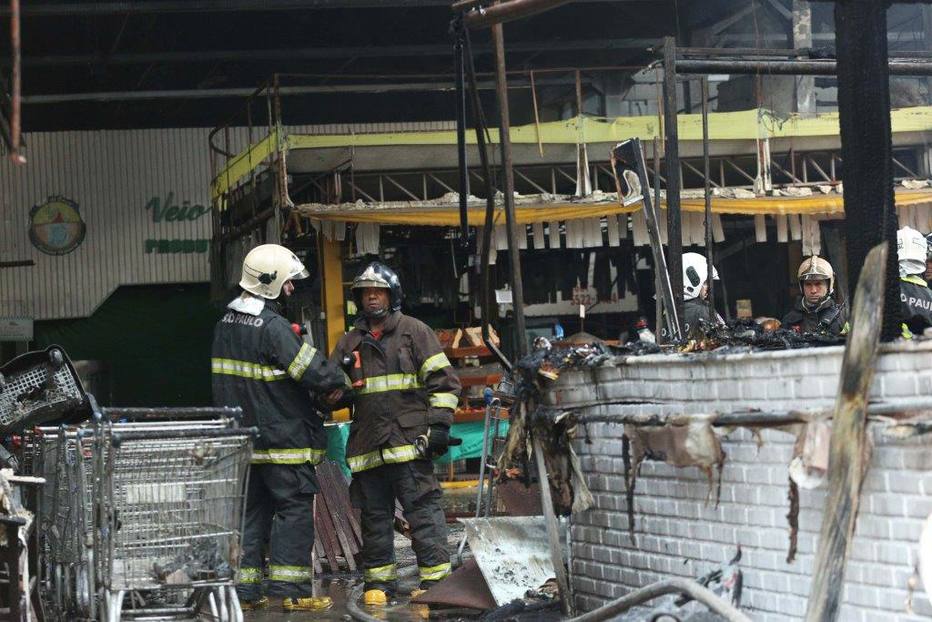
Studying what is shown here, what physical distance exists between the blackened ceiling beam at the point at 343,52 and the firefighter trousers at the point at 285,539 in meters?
14.7

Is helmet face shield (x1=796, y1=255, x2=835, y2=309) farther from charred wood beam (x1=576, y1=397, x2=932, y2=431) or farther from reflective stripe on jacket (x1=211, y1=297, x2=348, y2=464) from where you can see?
→ charred wood beam (x1=576, y1=397, x2=932, y2=431)

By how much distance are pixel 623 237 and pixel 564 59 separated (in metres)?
9.12

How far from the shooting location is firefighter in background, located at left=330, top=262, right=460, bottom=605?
8547mm

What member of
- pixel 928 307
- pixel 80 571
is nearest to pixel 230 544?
pixel 80 571

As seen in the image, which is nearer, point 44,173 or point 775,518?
point 775,518

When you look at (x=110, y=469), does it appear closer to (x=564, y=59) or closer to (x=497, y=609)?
(x=497, y=609)

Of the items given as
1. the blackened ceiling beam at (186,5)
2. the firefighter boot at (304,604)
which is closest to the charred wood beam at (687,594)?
the firefighter boot at (304,604)

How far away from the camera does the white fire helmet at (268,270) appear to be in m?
8.61

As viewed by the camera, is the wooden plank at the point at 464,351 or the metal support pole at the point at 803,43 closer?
the wooden plank at the point at 464,351

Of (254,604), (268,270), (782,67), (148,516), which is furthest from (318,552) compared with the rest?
(782,67)

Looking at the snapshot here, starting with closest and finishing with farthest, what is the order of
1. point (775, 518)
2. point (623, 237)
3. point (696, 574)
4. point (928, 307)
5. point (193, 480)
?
point (775, 518)
point (696, 574)
point (193, 480)
point (928, 307)
point (623, 237)

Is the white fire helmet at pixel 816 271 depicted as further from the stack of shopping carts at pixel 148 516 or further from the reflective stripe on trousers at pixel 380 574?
the stack of shopping carts at pixel 148 516

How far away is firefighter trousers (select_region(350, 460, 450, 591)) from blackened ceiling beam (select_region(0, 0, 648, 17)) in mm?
11742

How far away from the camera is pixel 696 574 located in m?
5.77
